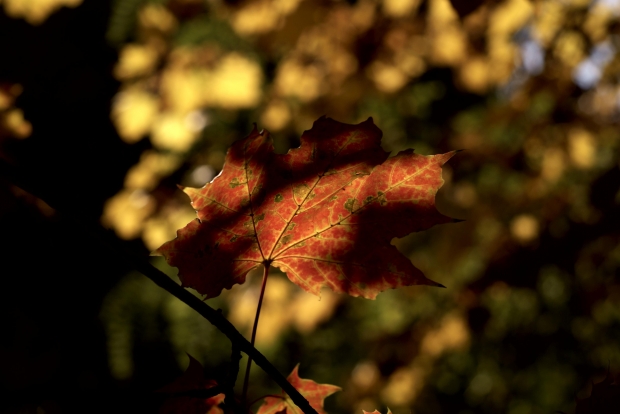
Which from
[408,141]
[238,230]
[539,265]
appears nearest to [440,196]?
[539,265]

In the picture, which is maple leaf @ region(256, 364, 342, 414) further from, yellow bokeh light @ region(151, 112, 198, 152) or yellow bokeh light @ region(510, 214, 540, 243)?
yellow bokeh light @ region(151, 112, 198, 152)

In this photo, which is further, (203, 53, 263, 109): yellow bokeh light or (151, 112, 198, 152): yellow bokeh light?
(203, 53, 263, 109): yellow bokeh light

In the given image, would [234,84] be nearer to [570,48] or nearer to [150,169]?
[150,169]

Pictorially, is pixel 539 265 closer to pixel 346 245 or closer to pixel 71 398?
pixel 346 245

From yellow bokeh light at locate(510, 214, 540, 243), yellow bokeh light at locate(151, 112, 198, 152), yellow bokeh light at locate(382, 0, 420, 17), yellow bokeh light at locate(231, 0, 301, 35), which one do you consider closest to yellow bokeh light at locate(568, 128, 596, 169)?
yellow bokeh light at locate(510, 214, 540, 243)

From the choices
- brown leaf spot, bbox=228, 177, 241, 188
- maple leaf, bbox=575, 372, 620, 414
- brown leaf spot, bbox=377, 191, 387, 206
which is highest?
brown leaf spot, bbox=228, 177, 241, 188

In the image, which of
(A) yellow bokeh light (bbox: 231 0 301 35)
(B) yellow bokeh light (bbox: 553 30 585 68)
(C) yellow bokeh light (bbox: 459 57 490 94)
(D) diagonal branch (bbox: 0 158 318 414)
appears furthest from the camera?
(C) yellow bokeh light (bbox: 459 57 490 94)

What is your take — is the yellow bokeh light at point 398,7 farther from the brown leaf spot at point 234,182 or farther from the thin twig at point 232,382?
the thin twig at point 232,382
